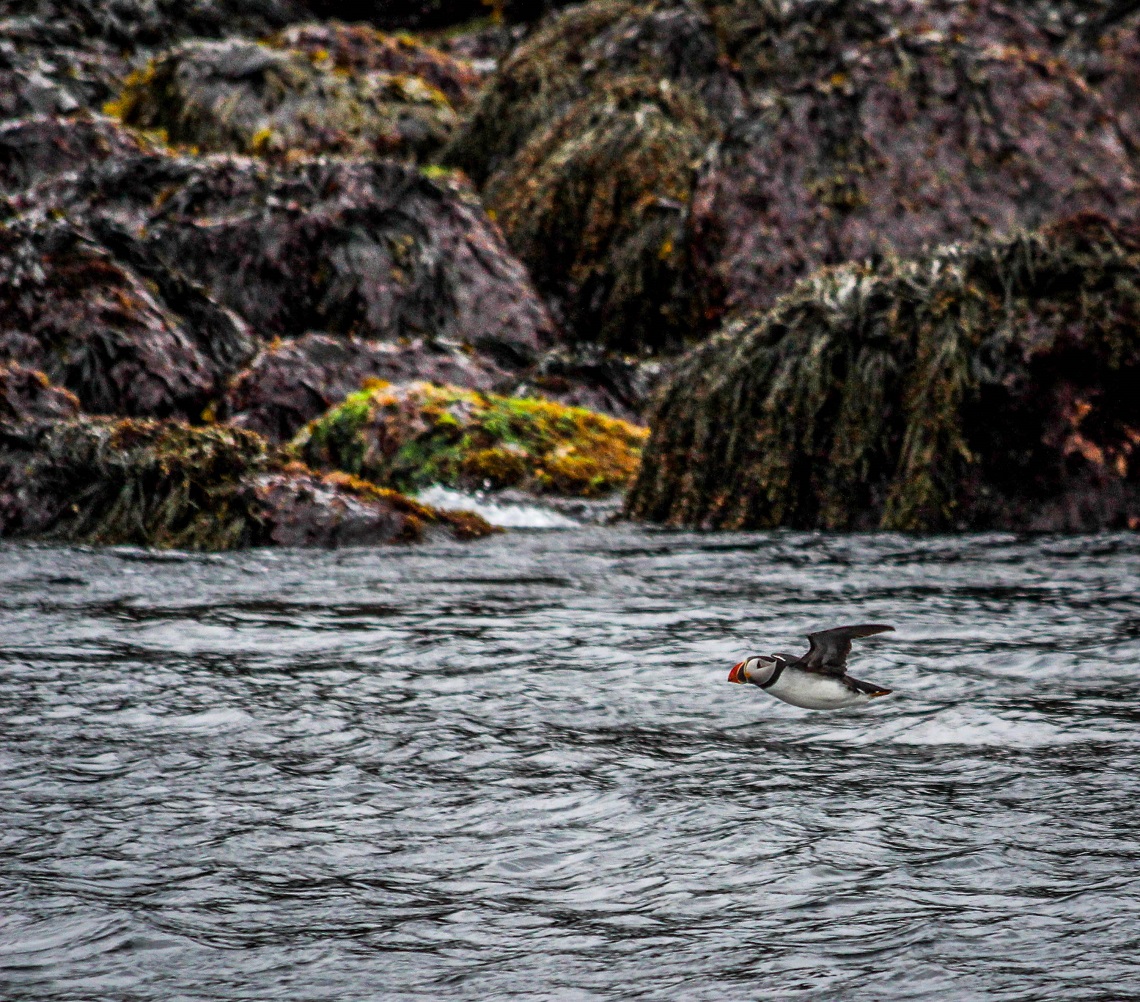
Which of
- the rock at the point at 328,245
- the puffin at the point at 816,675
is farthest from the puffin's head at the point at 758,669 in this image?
the rock at the point at 328,245

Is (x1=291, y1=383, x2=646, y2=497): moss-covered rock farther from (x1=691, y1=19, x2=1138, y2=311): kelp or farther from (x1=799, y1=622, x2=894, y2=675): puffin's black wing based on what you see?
(x1=799, y1=622, x2=894, y2=675): puffin's black wing

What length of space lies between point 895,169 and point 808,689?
8679 millimetres

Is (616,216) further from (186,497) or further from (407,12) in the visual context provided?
(407,12)

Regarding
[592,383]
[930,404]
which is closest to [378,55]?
[592,383]

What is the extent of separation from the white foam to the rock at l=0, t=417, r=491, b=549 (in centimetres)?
46

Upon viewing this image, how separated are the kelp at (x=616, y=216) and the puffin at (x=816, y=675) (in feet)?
25.7

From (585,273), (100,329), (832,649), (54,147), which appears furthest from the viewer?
(54,147)

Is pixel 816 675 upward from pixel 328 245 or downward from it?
downward

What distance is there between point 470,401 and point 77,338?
2.48 meters

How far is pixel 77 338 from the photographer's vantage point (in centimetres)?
943

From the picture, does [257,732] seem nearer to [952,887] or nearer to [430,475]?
[952,887]

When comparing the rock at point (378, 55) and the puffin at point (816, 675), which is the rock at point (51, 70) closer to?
the rock at point (378, 55)

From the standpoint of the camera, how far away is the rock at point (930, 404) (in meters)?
7.75

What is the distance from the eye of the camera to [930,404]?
309 inches
